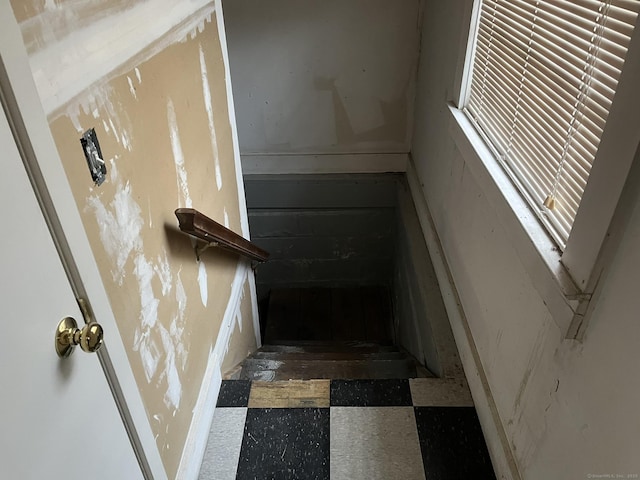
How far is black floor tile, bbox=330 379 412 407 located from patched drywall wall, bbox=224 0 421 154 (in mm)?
1831

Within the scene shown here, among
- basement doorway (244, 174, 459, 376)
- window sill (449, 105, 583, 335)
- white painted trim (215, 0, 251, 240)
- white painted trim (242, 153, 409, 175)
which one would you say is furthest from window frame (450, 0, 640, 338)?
white painted trim (242, 153, 409, 175)

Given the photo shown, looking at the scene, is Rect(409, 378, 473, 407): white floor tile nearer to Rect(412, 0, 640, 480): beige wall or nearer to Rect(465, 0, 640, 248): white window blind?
Rect(412, 0, 640, 480): beige wall

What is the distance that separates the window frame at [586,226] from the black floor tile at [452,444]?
0.66 m

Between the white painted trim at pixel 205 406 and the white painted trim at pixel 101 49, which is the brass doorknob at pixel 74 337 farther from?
the white painted trim at pixel 205 406

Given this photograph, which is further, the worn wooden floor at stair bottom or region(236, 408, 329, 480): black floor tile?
the worn wooden floor at stair bottom

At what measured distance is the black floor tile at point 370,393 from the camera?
1605 mm

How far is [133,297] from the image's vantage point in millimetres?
1008

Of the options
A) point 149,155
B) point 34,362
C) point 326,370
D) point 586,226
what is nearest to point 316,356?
point 326,370

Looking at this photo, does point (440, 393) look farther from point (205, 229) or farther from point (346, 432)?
point (205, 229)

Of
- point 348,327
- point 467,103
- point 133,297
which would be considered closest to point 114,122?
point 133,297

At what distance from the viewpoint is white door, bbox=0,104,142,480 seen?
0.59 metres

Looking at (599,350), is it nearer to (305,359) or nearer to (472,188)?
(472,188)

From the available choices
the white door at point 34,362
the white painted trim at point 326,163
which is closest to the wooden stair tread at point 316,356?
the white painted trim at point 326,163

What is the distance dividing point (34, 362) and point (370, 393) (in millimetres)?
1201
